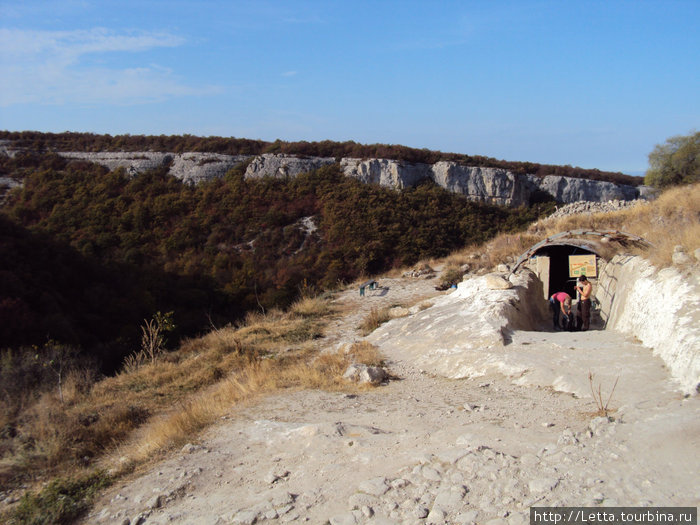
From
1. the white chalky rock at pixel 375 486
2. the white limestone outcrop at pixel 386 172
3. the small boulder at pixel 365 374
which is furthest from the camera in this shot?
the white limestone outcrop at pixel 386 172

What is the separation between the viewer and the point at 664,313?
6.84 meters

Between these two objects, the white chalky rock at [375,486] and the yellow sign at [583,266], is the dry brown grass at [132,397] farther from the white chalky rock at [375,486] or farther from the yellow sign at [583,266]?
the yellow sign at [583,266]

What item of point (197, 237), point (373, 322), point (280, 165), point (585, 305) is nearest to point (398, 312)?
point (373, 322)

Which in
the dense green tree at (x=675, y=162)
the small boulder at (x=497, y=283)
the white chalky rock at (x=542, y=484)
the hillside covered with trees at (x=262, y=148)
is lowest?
the white chalky rock at (x=542, y=484)

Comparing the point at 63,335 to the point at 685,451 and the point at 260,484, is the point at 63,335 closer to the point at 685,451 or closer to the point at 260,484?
the point at 260,484

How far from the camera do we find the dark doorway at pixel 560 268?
14830 mm

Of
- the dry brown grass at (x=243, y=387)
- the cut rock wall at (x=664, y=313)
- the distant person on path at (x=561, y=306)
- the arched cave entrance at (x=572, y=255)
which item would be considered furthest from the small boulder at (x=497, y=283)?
the dry brown grass at (x=243, y=387)

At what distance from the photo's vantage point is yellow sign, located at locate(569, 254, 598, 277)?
12.6 m

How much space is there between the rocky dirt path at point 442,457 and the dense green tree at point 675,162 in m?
16.3

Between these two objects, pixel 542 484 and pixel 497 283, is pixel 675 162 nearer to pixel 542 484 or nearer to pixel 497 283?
pixel 497 283

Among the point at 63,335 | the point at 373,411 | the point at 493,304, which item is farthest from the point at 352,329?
the point at 63,335

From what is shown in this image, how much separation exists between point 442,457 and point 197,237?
2505 cm

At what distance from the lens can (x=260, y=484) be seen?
15.5 ft

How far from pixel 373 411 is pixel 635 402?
3.02 m
